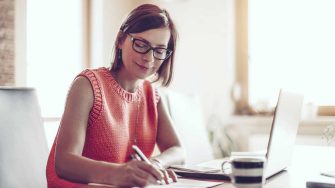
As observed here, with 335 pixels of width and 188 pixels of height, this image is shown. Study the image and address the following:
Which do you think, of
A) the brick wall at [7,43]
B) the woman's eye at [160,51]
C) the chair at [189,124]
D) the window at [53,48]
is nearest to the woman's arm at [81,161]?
the woman's eye at [160,51]

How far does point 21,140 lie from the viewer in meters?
1.35

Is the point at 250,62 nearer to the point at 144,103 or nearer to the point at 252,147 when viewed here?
the point at 252,147

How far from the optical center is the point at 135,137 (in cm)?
153

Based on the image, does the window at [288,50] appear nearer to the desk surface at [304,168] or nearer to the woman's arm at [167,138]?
the desk surface at [304,168]

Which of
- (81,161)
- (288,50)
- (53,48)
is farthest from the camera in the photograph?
(53,48)

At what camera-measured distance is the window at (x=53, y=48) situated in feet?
10.9

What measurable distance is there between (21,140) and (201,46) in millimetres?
2494

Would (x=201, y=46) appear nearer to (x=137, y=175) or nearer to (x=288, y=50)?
(x=288, y=50)

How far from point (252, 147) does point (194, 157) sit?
132 cm

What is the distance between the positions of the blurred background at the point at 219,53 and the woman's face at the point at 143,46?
71.2 inches

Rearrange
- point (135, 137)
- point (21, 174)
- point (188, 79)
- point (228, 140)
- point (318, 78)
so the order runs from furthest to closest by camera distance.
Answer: point (188, 79) < point (228, 140) < point (318, 78) < point (135, 137) < point (21, 174)

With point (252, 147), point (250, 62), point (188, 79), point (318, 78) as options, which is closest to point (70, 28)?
point (188, 79)

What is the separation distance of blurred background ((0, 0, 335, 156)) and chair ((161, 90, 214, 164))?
44.6 inches

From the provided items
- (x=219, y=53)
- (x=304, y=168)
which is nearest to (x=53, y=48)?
(x=219, y=53)
